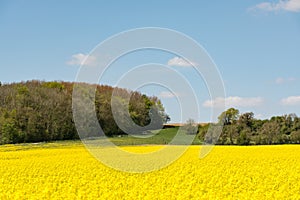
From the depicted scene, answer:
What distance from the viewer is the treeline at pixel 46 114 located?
59344 mm

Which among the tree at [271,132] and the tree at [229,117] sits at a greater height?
the tree at [229,117]

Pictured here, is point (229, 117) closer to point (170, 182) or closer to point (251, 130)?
point (251, 130)

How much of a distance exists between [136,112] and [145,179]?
1828 inches

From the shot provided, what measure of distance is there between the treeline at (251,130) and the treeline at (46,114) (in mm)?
8211

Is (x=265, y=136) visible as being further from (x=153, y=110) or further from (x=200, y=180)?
(x=200, y=180)

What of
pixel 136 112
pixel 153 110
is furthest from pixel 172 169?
pixel 153 110

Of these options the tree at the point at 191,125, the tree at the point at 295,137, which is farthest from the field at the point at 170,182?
the tree at the point at 295,137

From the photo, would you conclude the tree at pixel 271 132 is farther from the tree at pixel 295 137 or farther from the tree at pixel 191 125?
the tree at pixel 191 125

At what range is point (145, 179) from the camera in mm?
15281

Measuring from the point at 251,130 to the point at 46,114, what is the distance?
93.5 ft

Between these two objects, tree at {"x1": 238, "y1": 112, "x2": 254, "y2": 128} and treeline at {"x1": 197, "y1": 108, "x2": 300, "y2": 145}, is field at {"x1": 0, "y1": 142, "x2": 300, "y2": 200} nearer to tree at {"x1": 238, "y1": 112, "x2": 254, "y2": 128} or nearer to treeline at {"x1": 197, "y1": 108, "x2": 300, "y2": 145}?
treeline at {"x1": 197, "y1": 108, "x2": 300, "y2": 145}

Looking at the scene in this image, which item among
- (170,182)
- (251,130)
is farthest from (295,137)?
(170,182)

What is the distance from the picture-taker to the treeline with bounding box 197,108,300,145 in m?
49.9

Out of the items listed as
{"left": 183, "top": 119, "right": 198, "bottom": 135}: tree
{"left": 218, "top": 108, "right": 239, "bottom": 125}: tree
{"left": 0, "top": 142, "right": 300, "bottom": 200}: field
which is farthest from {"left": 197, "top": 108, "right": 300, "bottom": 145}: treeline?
{"left": 0, "top": 142, "right": 300, "bottom": 200}: field
